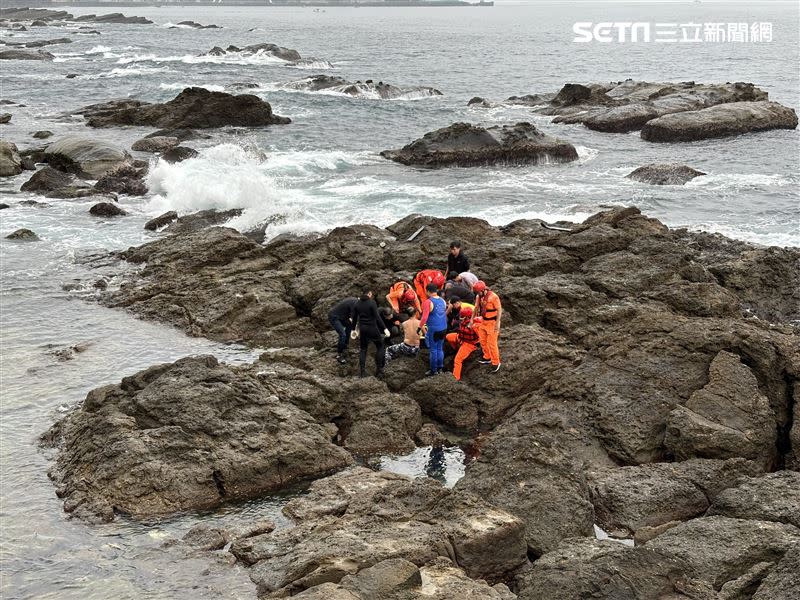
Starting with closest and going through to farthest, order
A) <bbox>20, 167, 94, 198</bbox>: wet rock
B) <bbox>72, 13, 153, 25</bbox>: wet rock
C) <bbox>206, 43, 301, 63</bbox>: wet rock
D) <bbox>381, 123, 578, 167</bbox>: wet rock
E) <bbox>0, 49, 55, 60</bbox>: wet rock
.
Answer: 1. <bbox>20, 167, 94, 198</bbox>: wet rock
2. <bbox>381, 123, 578, 167</bbox>: wet rock
3. <bbox>0, 49, 55, 60</bbox>: wet rock
4. <bbox>206, 43, 301, 63</bbox>: wet rock
5. <bbox>72, 13, 153, 25</bbox>: wet rock

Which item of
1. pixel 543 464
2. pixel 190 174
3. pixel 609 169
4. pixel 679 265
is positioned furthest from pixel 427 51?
pixel 543 464

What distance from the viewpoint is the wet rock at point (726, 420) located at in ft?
42.0

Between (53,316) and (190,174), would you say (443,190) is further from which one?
(53,316)

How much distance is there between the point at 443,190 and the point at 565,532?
23317mm

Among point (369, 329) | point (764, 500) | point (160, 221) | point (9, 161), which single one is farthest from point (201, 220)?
point (764, 500)

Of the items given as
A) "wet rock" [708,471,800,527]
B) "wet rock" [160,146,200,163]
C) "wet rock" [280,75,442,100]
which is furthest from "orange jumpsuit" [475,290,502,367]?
"wet rock" [280,75,442,100]

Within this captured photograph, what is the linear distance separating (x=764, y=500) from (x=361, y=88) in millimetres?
53771

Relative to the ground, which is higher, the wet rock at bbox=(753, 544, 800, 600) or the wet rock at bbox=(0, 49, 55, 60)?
the wet rock at bbox=(0, 49, 55, 60)

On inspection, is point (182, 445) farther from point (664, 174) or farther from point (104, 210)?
point (664, 174)

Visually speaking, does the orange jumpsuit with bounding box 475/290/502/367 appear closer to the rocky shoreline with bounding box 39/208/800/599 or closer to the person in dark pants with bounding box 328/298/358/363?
the rocky shoreline with bounding box 39/208/800/599

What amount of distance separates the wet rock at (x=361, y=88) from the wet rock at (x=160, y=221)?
34.6 meters

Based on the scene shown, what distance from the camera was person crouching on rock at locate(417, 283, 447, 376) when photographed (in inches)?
602

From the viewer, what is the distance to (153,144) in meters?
39.2

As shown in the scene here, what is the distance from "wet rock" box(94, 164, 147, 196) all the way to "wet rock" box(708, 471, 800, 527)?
25.2 meters
